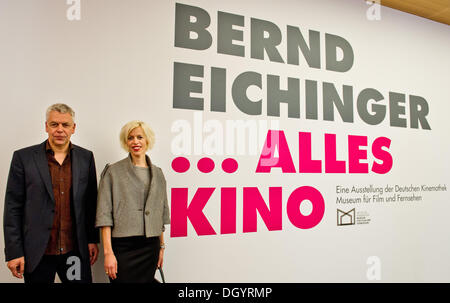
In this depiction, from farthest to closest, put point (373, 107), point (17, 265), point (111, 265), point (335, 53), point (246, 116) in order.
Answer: point (373, 107), point (335, 53), point (246, 116), point (111, 265), point (17, 265)

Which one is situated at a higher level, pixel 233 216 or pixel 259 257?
pixel 233 216

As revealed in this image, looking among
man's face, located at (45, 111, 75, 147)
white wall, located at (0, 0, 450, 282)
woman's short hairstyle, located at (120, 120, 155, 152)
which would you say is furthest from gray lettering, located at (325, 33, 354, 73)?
man's face, located at (45, 111, 75, 147)

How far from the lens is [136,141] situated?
166cm

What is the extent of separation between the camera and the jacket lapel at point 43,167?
4.84ft

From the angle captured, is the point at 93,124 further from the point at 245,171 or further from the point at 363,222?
the point at 363,222

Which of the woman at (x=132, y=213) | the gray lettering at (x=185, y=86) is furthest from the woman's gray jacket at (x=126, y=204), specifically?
the gray lettering at (x=185, y=86)

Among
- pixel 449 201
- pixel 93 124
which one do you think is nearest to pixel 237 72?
pixel 93 124

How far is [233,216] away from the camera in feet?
7.50

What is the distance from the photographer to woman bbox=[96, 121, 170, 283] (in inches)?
61.2

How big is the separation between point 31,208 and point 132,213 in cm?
52

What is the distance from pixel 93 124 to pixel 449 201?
3913 mm

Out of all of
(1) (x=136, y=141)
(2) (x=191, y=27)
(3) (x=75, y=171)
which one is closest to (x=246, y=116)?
(2) (x=191, y=27)

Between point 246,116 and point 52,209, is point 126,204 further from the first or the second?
point 246,116

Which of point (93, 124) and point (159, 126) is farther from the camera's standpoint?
point (159, 126)
